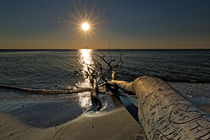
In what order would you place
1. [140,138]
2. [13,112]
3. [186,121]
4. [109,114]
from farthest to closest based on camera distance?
[13,112] → [109,114] → [140,138] → [186,121]

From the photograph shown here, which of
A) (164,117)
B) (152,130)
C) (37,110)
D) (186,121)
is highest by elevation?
(186,121)

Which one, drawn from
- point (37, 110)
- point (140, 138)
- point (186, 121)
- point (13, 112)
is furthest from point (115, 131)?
point (13, 112)

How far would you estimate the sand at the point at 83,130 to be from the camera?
A: 298 cm

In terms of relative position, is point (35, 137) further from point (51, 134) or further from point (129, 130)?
point (129, 130)

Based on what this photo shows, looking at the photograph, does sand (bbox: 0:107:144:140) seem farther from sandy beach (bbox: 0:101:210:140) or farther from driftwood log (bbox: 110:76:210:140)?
driftwood log (bbox: 110:76:210:140)

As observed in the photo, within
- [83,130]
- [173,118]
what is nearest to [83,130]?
[83,130]

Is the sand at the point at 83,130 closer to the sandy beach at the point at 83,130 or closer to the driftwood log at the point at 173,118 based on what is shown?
the sandy beach at the point at 83,130

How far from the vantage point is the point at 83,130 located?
10.7 ft

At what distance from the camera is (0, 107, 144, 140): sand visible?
298 centimetres

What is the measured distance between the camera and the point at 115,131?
3158 millimetres

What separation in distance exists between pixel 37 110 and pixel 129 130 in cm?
428

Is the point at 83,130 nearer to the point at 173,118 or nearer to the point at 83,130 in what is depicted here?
the point at 83,130

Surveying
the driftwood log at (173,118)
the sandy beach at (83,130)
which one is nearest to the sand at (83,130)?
the sandy beach at (83,130)

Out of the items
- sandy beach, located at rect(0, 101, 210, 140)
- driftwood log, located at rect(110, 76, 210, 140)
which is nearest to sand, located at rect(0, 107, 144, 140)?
sandy beach, located at rect(0, 101, 210, 140)
